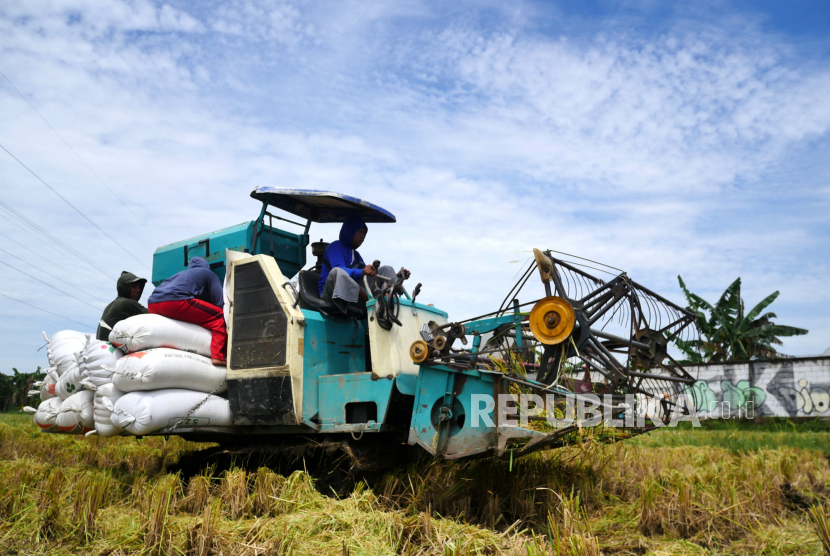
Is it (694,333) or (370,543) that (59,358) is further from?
(694,333)

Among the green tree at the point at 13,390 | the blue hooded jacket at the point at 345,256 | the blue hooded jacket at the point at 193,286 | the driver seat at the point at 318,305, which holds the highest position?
the blue hooded jacket at the point at 345,256

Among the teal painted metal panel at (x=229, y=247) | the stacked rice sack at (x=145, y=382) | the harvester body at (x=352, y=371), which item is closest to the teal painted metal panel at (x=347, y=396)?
the harvester body at (x=352, y=371)

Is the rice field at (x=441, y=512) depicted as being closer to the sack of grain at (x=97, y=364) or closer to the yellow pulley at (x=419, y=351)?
the sack of grain at (x=97, y=364)

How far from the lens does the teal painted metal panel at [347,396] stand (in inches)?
206

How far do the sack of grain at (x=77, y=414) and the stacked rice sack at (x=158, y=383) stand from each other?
0.41 metres

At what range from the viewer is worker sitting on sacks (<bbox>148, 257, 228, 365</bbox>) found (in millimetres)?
6129

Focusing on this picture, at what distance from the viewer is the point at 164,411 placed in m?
5.58

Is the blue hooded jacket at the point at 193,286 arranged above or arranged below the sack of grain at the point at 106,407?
above

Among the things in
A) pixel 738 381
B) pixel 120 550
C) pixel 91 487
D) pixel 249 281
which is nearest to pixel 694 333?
pixel 249 281

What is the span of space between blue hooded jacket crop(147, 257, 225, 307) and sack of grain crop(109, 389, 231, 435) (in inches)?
37.4

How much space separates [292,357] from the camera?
5512 mm

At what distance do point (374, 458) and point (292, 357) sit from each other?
1.11 meters

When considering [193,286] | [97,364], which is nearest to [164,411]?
[97,364]

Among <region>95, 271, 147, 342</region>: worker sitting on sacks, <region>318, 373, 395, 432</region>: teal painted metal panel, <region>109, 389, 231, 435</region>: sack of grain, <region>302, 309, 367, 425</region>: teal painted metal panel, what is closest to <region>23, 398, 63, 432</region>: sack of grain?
<region>95, 271, 147, 342</region>: worker sitting on sacks
